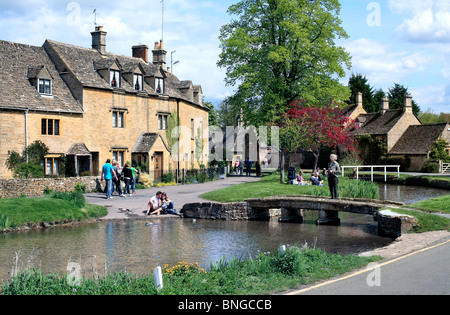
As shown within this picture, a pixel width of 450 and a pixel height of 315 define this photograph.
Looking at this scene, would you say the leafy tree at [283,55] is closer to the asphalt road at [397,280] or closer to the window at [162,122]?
the window at [162,122]

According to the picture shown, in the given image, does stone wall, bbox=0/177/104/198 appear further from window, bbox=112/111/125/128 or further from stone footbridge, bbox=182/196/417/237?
stone footbridge, bbox=182/196/417/237

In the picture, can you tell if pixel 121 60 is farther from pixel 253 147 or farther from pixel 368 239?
pixel 253 147

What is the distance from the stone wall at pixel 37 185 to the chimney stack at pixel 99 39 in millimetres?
17106

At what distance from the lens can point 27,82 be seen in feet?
120

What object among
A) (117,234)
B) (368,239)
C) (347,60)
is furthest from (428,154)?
(117,234)

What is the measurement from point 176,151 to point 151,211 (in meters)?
23.6

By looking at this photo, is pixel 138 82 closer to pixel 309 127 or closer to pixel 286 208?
pixel 309 127

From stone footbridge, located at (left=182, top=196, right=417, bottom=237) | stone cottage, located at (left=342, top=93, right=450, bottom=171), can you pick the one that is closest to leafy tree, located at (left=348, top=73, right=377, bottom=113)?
stone cottage, located at (left=342, top=93, right=450, bottom=171)

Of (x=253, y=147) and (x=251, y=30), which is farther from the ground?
(x=251, y=30)

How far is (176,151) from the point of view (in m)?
47.8

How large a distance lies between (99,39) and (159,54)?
957 centimetres

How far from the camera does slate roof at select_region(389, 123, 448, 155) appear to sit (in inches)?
2261

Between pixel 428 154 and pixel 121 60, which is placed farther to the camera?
pixel 428 154
